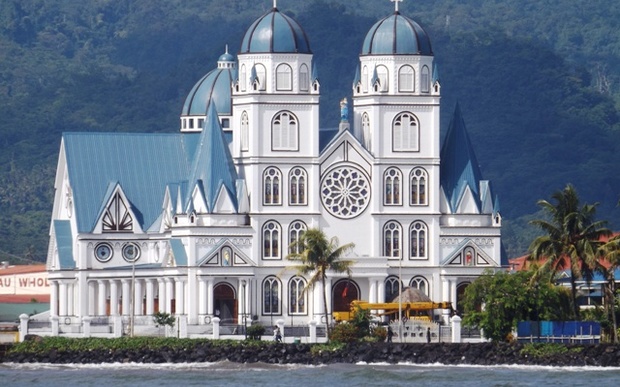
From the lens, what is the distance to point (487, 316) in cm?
9106

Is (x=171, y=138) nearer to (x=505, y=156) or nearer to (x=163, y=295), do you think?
(x=163, y=295)

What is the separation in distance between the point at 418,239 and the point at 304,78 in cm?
787

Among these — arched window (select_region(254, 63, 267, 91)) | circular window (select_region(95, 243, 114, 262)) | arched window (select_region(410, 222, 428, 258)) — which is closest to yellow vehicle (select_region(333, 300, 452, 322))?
arched window (select_region(410, 222, 428, 258))

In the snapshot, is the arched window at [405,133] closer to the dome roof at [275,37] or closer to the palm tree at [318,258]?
the dome roof at [275,37]

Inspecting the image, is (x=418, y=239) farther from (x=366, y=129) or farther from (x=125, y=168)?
(x=125, y=168)

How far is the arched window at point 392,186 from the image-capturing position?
101062 millimetres

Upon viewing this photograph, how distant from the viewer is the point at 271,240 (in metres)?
99.8

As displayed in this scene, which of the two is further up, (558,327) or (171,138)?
(171,138)

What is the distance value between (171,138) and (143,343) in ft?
55.2

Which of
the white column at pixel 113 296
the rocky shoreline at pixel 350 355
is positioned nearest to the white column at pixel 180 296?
the white column at pixel 113 296

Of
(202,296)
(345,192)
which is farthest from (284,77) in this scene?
(202,296)

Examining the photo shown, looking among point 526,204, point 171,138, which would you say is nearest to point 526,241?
point 526,204

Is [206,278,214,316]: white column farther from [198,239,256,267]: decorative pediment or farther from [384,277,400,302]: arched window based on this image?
[384,277,400,302]: arched window

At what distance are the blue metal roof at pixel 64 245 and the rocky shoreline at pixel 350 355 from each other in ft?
44.1
